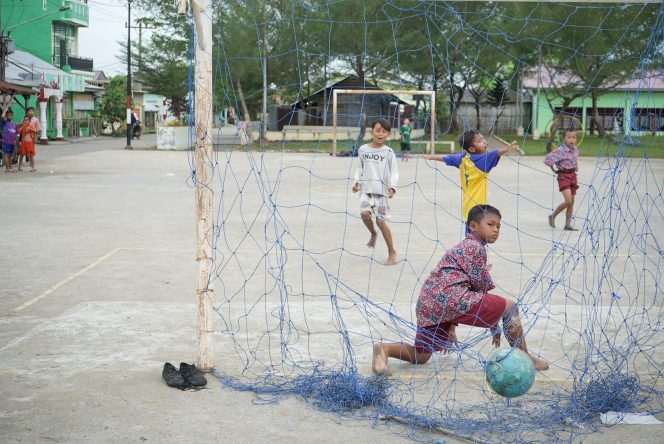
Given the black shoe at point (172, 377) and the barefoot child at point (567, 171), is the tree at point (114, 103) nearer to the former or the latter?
the barefoot child at point (567, 171)

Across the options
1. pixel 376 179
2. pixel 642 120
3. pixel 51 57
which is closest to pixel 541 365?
pixel 376 179

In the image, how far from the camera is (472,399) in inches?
204

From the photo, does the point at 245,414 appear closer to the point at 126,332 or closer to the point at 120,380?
the point at 120,380

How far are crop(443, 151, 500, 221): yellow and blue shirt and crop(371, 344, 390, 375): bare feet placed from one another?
3.44 metres

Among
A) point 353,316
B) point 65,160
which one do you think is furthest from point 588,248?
point 65,160

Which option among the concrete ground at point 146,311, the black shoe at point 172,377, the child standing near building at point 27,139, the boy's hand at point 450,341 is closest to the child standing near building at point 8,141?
the child standing near building at point 27,139

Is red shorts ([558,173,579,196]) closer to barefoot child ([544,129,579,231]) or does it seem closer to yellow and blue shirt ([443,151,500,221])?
barefoot child ([544,129,579,231])

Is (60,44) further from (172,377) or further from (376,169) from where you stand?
(172,377)

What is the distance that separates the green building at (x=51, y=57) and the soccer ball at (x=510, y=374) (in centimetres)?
3947

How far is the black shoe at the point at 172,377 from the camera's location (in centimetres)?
524

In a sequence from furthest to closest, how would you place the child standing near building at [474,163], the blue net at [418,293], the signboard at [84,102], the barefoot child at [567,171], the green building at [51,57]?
the signboard at [84,102], the green building at [51,57], the barefoot child at [567,171], the child standing near building at [474,163], the blue net at [418,293]

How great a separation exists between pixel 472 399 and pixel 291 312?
2.39 metres

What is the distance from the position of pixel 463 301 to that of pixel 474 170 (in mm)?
3662

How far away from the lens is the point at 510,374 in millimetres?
4680
